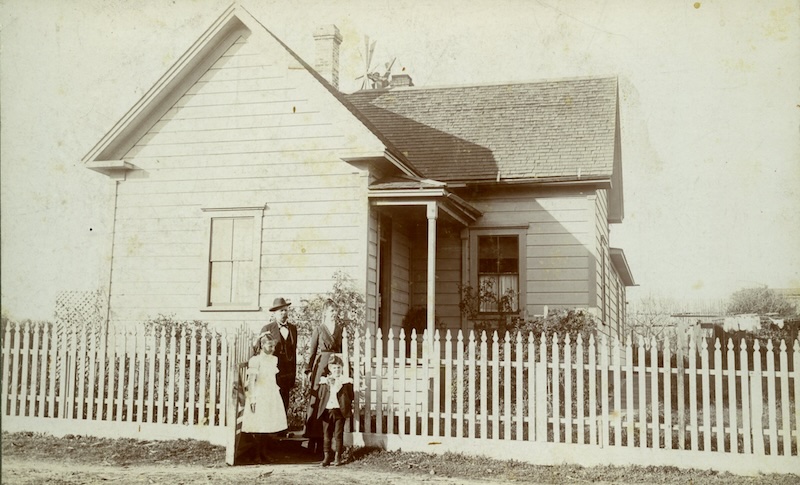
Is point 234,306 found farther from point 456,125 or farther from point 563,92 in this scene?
point 563,92

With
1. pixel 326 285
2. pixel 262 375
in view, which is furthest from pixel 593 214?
pixel 262 375

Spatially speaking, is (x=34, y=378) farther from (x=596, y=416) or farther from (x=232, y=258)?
(x=596, y=416)

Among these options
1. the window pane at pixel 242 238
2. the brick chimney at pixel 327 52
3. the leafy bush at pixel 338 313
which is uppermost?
the brick chimney at pixel 327 52

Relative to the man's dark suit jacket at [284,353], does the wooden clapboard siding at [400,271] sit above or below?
above

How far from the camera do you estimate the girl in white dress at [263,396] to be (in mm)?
8656

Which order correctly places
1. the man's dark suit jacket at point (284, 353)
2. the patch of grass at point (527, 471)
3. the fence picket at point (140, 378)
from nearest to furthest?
the patch of grass at point (527, 471) < the man's dark suit jacket at point (284, 353) < the fence picket at point (140, 378)

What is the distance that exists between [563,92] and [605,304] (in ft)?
17.7

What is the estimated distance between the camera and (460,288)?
49.7 ft

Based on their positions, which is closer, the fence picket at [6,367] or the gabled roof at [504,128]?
the fence picket at [6,367]

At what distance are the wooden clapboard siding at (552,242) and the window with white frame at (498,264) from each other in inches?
6.7

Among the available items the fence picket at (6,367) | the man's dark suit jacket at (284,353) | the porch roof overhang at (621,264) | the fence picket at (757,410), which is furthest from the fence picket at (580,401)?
the porch roof overhang at (621,264)

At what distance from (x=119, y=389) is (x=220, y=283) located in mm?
3516

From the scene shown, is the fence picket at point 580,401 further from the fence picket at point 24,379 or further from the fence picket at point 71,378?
the fence picket at point 24,379

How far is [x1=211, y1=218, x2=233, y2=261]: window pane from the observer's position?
43.3 feet
